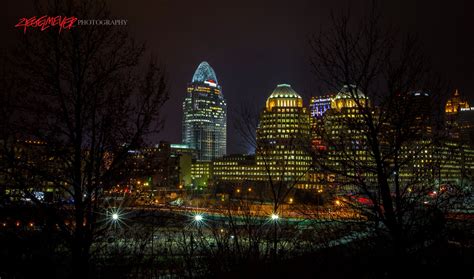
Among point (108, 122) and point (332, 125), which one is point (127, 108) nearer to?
point (108, 122)

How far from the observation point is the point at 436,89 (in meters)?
7.39

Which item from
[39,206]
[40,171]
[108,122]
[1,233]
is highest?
[108,122]

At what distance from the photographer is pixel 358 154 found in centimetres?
770

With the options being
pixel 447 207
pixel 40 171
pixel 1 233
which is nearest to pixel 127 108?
pixel 40 171

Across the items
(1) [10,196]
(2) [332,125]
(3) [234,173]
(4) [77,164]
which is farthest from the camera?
(3) [234,173]

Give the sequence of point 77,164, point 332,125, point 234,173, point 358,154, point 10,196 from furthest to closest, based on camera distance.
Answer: point 234,173 → point 332,125 → point 358,154 → point 77,164 → point 10,196

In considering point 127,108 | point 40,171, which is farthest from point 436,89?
point 40,171

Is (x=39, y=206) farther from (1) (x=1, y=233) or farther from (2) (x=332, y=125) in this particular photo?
(2) (x=332, y=125)

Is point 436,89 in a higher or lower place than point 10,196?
higher

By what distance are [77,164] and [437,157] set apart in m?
7.51

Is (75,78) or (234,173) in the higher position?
(75,78)

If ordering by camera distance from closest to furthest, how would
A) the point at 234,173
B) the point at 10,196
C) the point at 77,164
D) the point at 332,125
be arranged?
the point at 10,196 → the point at 77,164 → the point at 332,125 → the point at 234,173

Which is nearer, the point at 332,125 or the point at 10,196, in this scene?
the point at 10,196

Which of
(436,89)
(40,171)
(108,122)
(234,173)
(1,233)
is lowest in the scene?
(234,173)
